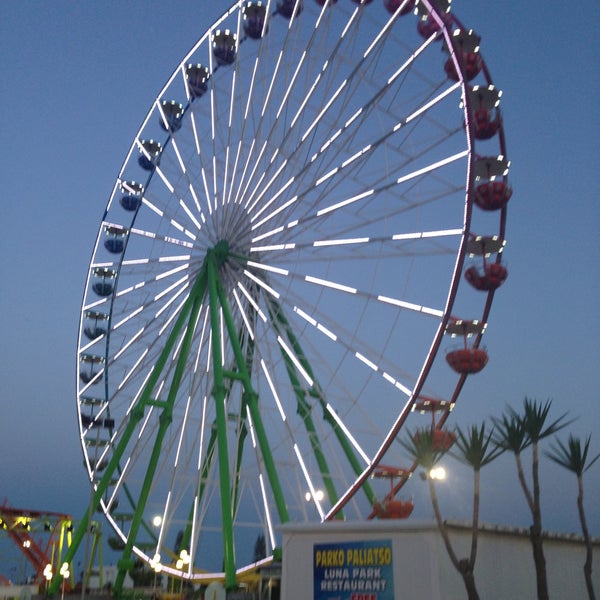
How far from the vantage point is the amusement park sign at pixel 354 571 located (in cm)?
1309

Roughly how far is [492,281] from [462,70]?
4548 millimetres

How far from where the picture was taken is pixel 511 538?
47.7 feet

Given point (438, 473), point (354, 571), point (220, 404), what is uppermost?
point (220, 404)

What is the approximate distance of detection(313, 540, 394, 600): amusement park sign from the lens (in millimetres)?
13086

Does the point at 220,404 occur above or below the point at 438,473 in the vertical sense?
above

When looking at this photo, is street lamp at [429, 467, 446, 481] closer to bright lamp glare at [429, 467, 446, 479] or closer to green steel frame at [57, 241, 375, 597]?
bright lamp glare at [429, 467, 446, 479]

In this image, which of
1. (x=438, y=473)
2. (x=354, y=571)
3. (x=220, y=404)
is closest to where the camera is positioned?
(x=354, y=571)

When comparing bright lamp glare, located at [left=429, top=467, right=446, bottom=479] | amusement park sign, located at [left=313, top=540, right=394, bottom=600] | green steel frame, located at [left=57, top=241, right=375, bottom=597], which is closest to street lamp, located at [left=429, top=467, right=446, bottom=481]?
bright lamp glare, located at [left=429, top=467, right=446, bottom=479]

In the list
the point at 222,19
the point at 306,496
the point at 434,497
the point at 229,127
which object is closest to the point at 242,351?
the point at 306,496

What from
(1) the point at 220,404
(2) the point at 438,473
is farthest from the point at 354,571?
(1) the point at 220,404

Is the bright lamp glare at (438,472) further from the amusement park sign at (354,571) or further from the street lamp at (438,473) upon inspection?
the amusement park sign at (354,571)

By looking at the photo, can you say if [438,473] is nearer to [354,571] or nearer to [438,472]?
[438,472]

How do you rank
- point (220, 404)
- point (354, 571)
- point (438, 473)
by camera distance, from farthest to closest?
point (220, 404), point (438, 473), point (354, 571)

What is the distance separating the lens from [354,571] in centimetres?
1340
